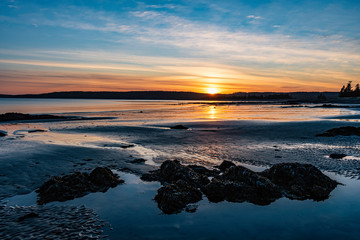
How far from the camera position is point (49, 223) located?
5.59m

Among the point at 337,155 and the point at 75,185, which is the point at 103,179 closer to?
the point at 75,185

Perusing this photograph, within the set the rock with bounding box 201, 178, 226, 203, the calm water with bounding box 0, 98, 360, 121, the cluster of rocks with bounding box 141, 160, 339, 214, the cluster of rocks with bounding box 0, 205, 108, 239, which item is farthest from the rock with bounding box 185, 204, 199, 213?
the calm water with bounding box 0, 98, 360, 121

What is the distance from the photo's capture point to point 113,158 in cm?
1176

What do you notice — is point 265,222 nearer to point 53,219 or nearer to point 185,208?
point 185,208

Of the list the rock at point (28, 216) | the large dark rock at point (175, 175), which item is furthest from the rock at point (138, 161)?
the rock at point (28, 216)

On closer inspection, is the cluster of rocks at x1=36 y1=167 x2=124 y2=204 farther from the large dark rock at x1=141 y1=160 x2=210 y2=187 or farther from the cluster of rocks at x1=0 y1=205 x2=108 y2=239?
the large dark rock at x1=141 y1=160 x2=210 y2=187

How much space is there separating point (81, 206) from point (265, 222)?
15.2ft

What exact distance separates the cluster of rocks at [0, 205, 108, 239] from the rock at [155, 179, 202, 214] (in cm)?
165

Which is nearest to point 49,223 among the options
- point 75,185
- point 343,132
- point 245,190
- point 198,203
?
point 75,185

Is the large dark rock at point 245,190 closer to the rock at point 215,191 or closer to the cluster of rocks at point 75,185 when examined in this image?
the rock at point 215,191

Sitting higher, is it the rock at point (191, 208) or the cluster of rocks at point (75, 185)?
the cluster of rocks at point (75, 185)

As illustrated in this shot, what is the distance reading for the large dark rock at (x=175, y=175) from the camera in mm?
8219

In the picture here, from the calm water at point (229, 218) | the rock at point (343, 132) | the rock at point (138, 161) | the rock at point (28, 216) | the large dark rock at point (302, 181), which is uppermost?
the rock at point (343, 132)

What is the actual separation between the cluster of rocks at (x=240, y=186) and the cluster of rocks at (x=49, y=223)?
1.83 meters
